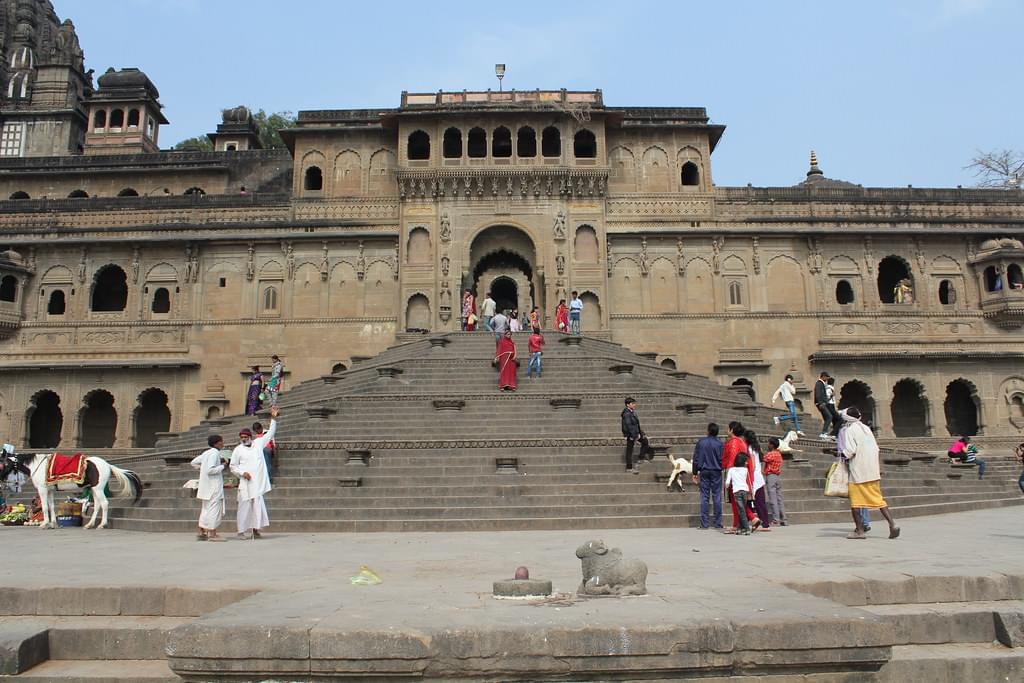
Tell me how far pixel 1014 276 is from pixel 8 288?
41.4 metres

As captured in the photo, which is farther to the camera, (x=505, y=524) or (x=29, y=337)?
(x=29, y=337)

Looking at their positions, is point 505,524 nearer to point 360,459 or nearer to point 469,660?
point 360,459

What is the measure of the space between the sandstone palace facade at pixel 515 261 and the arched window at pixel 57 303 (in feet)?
0.23

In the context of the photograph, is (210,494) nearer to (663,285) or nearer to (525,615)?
(525,615)

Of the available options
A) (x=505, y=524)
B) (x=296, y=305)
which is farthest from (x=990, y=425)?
(x=296, y=305)

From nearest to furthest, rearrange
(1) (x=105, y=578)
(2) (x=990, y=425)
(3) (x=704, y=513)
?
(1) (x=105, y=578), (3) (x=704, y=513), (2) (x=990, y=425)

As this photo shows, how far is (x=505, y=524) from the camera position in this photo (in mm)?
12266

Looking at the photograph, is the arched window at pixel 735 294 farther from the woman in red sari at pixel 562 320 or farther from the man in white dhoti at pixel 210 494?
the man in white dhoti at pixel 210 494

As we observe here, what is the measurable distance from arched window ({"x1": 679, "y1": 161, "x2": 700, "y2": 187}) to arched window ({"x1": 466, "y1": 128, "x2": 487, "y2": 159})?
846 centimetres

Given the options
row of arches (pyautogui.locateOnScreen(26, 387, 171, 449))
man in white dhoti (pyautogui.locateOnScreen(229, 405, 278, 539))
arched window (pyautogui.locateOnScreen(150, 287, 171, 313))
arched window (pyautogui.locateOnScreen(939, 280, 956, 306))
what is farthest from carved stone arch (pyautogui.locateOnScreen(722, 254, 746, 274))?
man in white dhoti (pyautogui.locateOnScreen(229, 405, 278, 539))

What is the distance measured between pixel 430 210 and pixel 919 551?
2523 centimetres

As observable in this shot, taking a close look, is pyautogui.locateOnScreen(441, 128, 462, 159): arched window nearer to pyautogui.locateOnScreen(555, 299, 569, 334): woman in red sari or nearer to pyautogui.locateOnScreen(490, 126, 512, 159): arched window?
pyautogui.locateOnScreen(490, 126, 512, 159): arched window

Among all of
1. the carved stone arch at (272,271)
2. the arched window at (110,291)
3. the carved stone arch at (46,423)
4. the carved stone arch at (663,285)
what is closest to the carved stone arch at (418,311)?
the carved stone arch at (272,271)

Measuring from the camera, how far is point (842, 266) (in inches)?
1243
